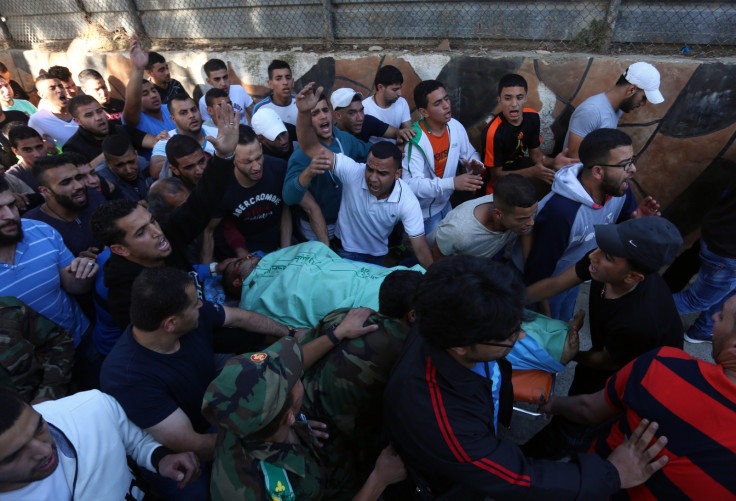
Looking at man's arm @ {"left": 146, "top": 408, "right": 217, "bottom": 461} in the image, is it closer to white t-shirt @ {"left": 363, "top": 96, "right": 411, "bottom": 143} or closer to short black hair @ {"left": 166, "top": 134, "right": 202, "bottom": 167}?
short black hair @ {"left": 166, "top": 134, "right": 202, "bottom": 167}

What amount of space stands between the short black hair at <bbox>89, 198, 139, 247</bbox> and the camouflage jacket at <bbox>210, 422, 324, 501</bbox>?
1484 mm

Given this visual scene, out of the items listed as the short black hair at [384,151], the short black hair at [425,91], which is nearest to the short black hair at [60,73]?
the short black hair at [425,91]

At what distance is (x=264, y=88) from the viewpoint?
6215 mm

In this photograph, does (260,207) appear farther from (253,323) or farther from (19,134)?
(19,134)

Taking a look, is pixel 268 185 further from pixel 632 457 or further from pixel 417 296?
pixel 632 457

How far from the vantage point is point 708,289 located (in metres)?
3.47

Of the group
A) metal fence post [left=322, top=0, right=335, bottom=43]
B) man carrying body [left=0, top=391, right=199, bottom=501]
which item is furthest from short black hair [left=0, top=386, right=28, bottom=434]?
metal fence post [left=322, top=0, right=335, bottom=43]

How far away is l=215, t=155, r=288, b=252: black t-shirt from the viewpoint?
343cm

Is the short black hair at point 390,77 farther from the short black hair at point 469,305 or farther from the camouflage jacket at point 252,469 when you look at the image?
the camouflage jacket at point 252,469

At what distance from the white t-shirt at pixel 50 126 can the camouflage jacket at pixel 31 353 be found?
409 cm

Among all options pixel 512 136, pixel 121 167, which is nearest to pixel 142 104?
pixel 121 167

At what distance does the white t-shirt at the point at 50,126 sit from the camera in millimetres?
5258

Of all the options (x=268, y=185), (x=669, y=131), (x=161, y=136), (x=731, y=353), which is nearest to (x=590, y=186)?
(x=731, y=353)

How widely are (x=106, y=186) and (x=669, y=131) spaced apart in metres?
5.33
